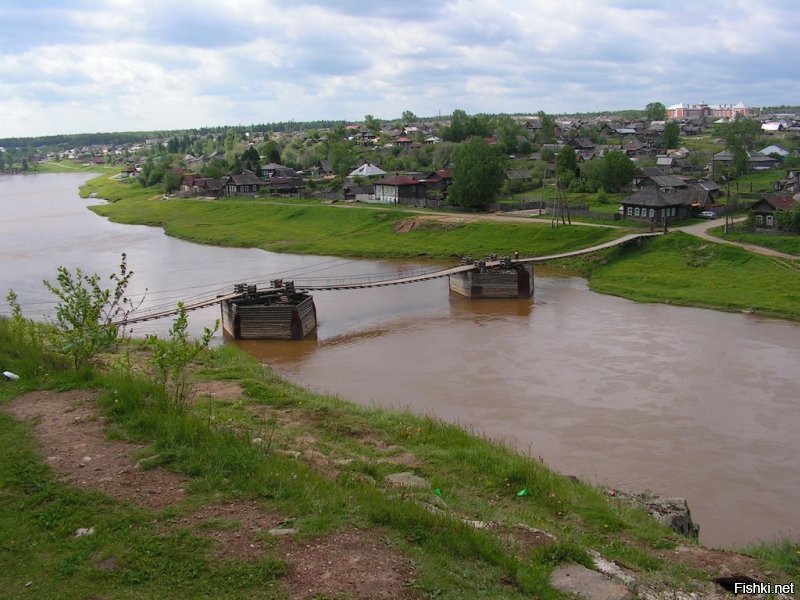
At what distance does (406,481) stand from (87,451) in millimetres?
5141

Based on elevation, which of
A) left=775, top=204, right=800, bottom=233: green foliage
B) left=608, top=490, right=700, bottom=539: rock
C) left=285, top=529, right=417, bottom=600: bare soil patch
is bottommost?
left=608, top=490, right=700, bottom=539: rock

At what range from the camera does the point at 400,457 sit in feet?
46.6

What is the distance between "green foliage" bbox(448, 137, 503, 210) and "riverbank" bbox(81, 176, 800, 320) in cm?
434

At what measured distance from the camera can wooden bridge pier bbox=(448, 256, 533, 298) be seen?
37125mm

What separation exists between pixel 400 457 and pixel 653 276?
2908 cm

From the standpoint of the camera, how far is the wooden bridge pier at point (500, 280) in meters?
37.1

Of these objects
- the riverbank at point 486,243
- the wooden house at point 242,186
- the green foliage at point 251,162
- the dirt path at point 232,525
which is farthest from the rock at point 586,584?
the green foliage at point 251,162

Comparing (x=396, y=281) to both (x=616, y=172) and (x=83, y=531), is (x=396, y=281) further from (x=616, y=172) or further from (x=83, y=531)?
(x=616, y=172)

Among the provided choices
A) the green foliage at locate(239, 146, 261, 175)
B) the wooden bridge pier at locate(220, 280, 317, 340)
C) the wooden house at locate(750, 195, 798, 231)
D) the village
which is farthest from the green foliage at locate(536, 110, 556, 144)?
the wooden bridge pier at locate(220, 280, 317, 340)

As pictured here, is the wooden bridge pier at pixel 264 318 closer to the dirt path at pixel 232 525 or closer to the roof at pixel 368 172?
the dirt path at pixel 232 525

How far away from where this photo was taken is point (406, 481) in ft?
40.2

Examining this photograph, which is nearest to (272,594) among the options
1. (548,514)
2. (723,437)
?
(548,514)

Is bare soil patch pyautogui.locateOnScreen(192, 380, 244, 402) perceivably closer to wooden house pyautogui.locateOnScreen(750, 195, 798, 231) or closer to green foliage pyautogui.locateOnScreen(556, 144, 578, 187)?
wooden house pyautogui.locateOnScreen(750, 195, 798, 231)

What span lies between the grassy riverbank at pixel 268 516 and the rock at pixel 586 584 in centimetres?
21
